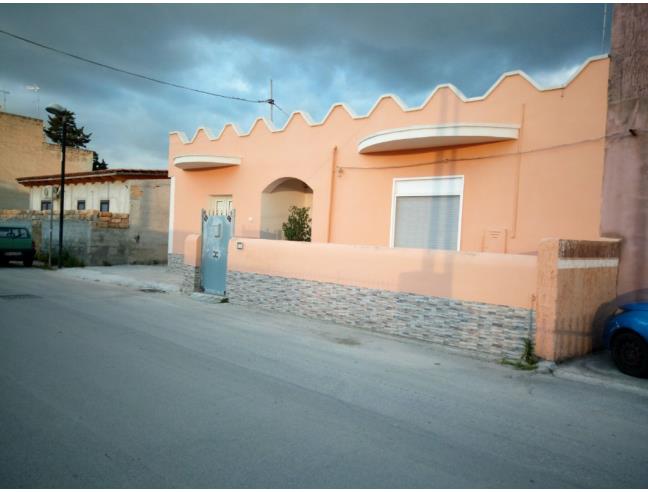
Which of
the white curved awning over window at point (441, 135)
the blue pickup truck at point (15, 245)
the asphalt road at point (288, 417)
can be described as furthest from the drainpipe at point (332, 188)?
the blue pickup truck at point (15, 245)

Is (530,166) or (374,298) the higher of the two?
(530,166)

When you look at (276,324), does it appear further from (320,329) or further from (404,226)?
(404,226)

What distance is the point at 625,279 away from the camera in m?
7.89

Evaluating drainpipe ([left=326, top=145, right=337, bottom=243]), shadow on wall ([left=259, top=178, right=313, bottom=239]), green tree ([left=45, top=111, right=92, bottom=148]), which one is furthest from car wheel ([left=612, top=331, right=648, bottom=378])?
green tree ([left=45, top=111, right=92, bottom=148])

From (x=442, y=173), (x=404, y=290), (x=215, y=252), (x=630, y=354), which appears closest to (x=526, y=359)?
(x=630, y=354)

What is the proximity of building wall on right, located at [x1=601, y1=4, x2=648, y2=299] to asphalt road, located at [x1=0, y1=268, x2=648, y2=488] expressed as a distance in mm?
3078

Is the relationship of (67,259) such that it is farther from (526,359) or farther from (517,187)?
(526,359)

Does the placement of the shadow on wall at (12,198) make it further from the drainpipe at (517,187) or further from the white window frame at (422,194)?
the drainpipe at (517,187)

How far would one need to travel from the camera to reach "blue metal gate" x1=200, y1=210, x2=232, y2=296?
1233 centimetres

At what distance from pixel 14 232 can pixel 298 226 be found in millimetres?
13256

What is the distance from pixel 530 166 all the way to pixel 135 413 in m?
9.17

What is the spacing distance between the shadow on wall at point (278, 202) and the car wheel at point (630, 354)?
10.8 meters

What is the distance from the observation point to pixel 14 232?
19312mm

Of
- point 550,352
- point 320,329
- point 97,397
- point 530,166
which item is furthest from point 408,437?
point 530,166
